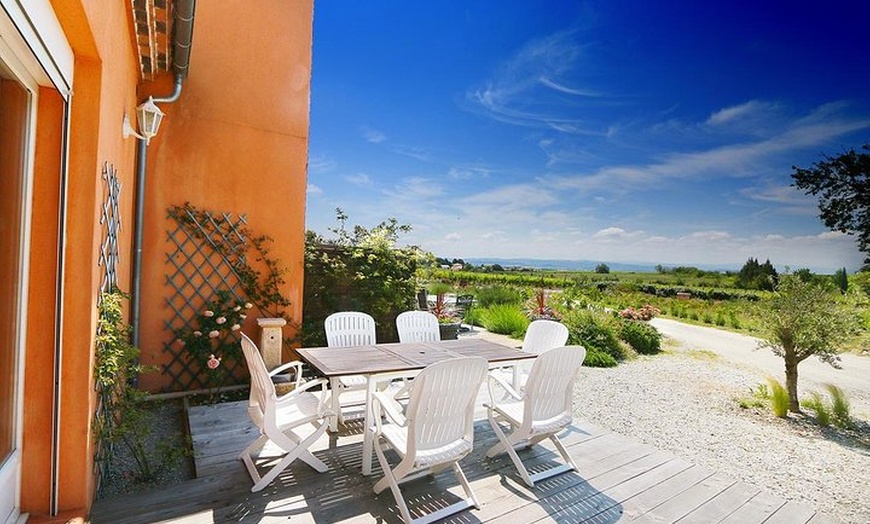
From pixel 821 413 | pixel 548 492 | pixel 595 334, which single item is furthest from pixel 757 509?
pixel 595 334

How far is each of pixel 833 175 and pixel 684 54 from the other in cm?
571

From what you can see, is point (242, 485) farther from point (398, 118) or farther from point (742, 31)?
point (398, 118)

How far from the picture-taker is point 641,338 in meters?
8.31

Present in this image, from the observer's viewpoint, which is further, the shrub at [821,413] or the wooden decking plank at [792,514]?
the shrub at [821,413]

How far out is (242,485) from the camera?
269cm

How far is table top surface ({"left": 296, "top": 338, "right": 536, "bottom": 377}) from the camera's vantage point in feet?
9.86

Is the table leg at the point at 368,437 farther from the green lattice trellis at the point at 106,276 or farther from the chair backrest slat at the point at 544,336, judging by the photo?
the chair backrest slat at the point at 544,336

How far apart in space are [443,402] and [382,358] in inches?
42.0

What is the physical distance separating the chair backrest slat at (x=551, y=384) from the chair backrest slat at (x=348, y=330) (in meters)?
1.91

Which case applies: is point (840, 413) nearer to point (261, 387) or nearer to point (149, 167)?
point (261, 387)

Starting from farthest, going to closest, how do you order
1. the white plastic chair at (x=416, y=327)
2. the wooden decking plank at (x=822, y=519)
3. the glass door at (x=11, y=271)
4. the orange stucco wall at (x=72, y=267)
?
the white plastic chair at (x=416, y=327), the wooden decking plank at (x=822, y=519), the orange stucco wall at (x=72, y=267), the glass door at (x=11, y=271)

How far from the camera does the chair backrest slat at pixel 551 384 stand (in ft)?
9.36

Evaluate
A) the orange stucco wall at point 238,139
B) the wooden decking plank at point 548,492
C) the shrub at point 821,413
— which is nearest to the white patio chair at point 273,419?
the wooden decking plank at point 548,492

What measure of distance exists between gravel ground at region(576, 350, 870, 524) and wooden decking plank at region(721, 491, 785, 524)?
0.21 metres
